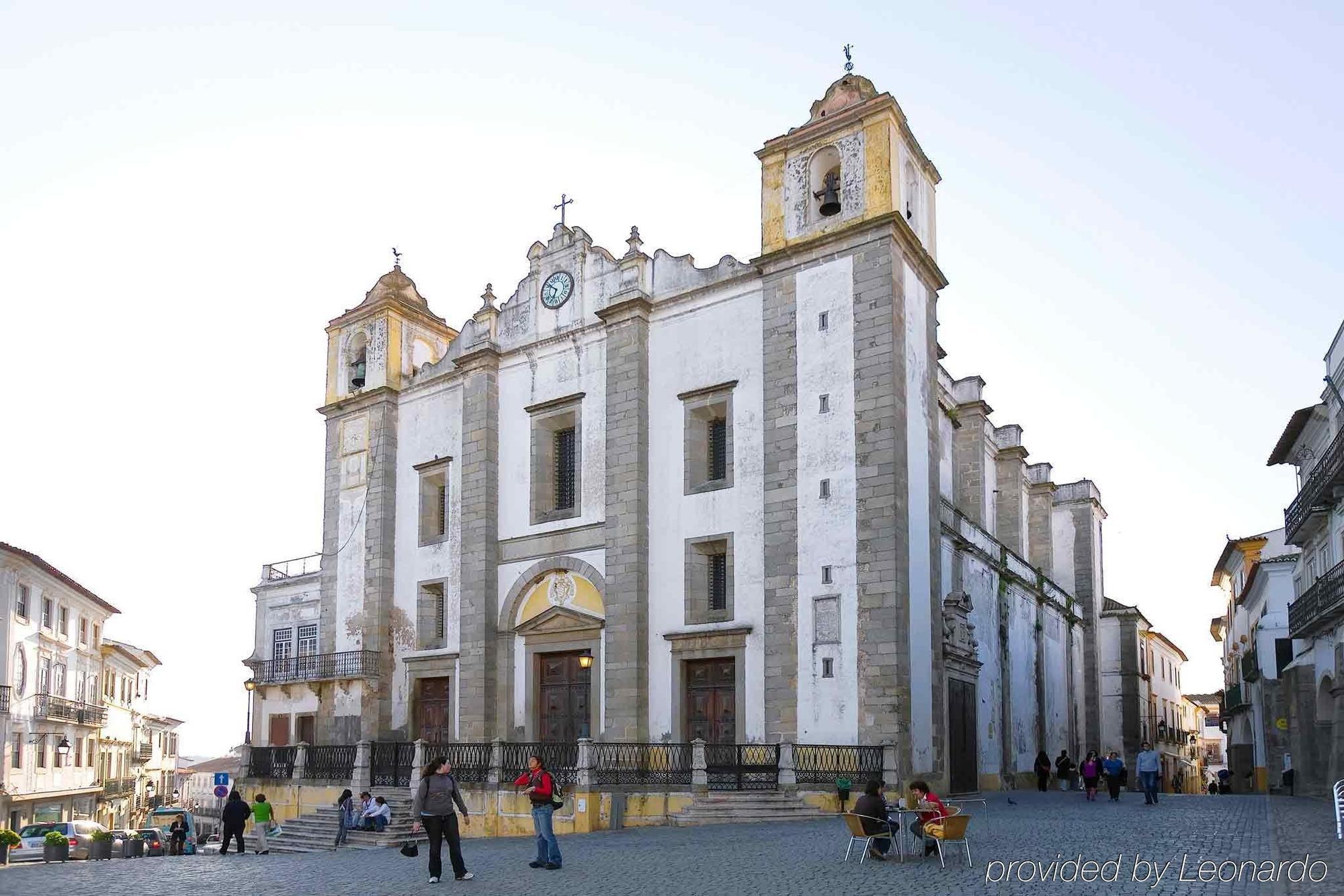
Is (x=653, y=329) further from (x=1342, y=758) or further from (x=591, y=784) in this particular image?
(x=1342, y=758)

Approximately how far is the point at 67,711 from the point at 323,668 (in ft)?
65.8

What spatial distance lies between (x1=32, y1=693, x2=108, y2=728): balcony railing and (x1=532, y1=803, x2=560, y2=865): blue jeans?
36.5m

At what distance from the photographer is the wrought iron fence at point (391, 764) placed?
87.8ft

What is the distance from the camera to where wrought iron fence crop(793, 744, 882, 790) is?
23.5 m

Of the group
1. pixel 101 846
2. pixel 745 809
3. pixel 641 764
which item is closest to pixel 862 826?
pixel 745 809

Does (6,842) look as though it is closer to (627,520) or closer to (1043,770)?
(627,520)

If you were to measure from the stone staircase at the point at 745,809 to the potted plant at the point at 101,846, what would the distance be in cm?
1198

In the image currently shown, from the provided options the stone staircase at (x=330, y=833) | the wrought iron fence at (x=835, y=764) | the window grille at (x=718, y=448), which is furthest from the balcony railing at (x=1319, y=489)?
the stone staircase at (x=330, y=833)

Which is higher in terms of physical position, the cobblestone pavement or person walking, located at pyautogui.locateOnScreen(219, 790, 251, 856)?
the cobblestone pavement

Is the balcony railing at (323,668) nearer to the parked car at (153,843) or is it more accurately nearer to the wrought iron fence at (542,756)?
the parked car at (153,843)

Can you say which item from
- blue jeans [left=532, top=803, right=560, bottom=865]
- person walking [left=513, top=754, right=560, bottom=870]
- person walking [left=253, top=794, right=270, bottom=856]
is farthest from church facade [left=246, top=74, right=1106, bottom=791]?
blue jeans [left=532, top=803, right=560, bottom=865]

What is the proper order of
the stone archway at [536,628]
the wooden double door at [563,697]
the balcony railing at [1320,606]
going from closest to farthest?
the balcony railing at [1320,606] < the stone archway at [536,628] < the wooden double door at [563,697]

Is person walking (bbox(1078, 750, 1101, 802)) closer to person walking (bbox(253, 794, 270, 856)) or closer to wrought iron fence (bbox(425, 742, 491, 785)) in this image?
wrought iron fence (bbox(425, 742, 491, 785))

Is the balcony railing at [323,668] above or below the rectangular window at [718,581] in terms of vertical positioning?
below
